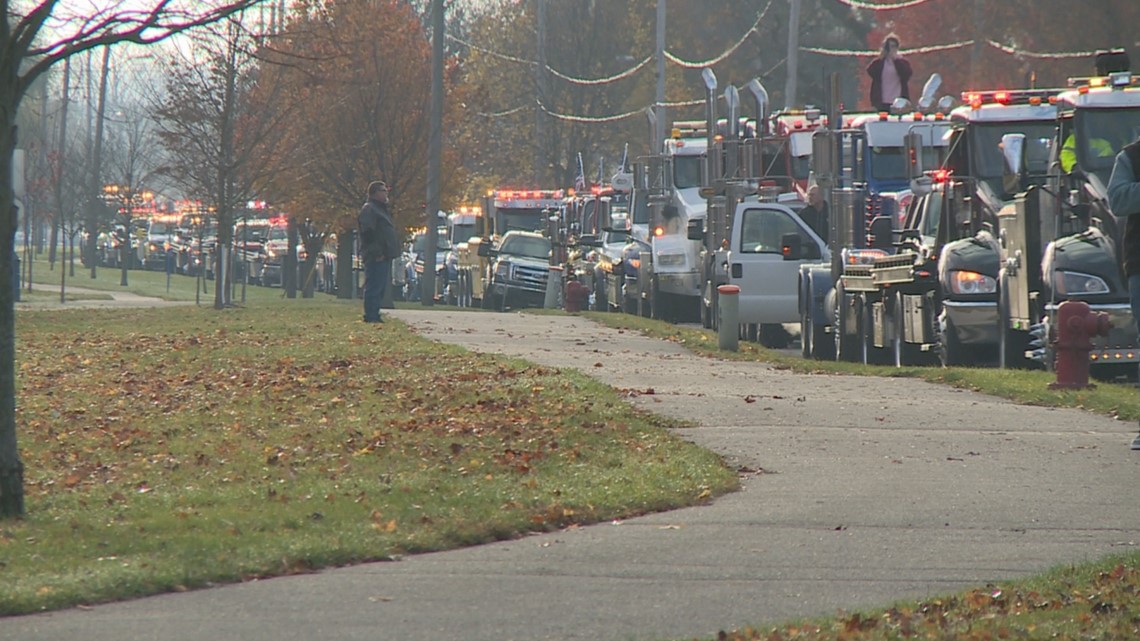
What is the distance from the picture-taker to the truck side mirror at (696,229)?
26500 millimetres

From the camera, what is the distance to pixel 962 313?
17344 mm

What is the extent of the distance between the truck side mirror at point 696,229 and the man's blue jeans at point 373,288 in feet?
14.8

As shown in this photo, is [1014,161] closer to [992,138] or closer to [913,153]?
[992,138]

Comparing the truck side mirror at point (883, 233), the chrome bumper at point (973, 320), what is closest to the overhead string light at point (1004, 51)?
the truck side mirror at point (883, 233)

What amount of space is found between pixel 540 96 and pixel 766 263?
3406 centimetres

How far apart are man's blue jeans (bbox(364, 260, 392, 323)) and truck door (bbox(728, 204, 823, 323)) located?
479cm

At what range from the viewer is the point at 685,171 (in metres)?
30.5

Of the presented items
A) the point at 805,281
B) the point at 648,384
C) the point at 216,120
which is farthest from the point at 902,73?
the point at 216,120

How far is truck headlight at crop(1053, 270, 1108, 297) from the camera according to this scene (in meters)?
15.3

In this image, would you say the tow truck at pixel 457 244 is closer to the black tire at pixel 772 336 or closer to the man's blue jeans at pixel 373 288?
the man's blue jeans at pixel 373 288

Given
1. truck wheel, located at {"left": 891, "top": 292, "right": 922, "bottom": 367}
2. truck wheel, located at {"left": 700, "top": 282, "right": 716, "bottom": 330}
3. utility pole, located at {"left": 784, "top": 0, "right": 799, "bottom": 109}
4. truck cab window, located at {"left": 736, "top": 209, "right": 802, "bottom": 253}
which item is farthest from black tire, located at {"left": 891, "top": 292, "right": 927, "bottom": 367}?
utility pole, located at {"left": 784, "top": 0, "right": 799, "bottom": 109}

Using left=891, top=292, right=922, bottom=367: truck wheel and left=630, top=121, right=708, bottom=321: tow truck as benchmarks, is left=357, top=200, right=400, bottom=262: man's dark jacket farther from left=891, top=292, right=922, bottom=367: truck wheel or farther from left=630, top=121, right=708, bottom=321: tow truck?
left=891, top=292, right=922, bottom=367: truck wheel

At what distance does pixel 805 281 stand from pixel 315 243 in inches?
1131

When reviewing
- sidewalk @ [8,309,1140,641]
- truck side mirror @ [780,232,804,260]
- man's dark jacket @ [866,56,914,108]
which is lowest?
sidewalk @ [8,309,1140,641]
